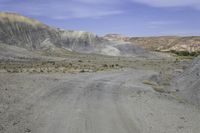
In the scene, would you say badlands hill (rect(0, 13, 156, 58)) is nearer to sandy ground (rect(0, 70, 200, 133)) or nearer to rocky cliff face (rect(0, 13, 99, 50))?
rocky cliff face (rect(0, 13, 99, 50))

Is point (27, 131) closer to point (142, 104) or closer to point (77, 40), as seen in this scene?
point (142, 104)

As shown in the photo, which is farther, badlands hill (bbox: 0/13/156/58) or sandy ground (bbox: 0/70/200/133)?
badlands hill (bbox: 0/13/156/58)

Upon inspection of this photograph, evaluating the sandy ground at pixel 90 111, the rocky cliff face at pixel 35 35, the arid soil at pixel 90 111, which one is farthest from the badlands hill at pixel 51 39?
the sandy ground at pixel 90 111

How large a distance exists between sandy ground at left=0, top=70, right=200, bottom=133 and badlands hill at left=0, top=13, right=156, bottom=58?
77.0m

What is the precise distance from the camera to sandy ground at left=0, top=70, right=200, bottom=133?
37.0ft

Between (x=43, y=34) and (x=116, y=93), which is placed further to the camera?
(x=43, y=34)

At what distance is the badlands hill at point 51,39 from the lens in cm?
9969

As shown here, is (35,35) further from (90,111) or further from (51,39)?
(90,111)

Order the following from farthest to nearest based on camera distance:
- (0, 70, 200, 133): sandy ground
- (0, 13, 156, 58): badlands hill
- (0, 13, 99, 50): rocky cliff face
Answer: (0, 13, 156, 58): badlands hill → (0, 13, 99, 50): rocky cliff face → (0, 70, 200, 133): sandy ground

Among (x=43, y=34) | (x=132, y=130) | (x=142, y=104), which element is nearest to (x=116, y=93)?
(x=142, y=104)

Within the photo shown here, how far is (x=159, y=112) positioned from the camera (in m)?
14.7

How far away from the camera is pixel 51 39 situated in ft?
354

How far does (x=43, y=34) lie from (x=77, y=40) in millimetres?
Answer: 13475

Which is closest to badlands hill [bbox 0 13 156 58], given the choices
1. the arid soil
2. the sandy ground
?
the arid soil
